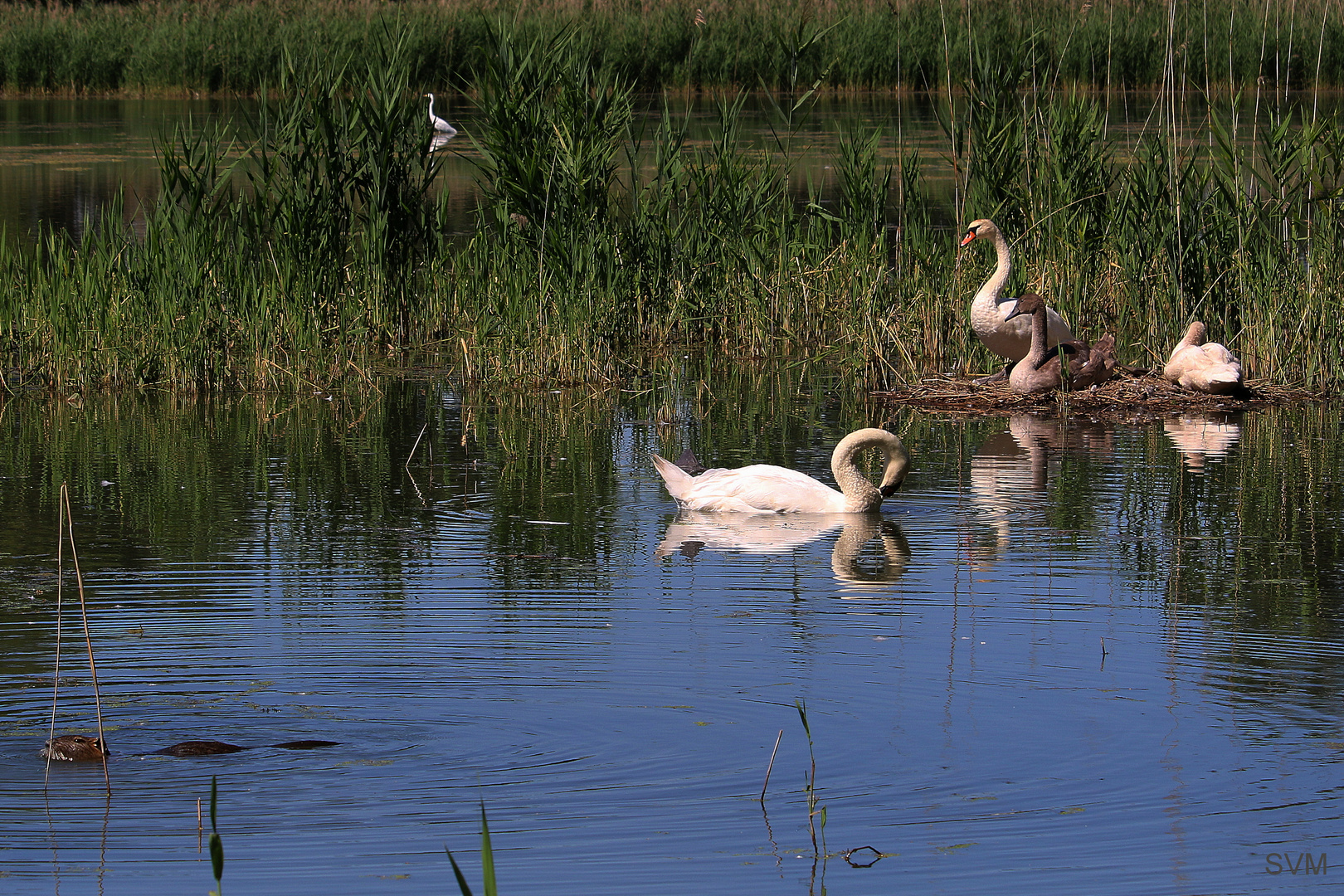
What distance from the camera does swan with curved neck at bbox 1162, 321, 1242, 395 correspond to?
9.71 meters

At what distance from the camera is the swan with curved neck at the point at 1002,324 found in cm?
1034

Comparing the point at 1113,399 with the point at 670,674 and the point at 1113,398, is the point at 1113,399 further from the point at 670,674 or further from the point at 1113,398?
the point at 670,674

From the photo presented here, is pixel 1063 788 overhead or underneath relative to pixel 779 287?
underneath

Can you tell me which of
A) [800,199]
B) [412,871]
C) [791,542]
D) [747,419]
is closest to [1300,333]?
[747,419]

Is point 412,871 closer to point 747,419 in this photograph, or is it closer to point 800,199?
point 747,419

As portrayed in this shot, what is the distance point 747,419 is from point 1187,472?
8.22 feet

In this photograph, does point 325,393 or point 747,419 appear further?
point 325,393

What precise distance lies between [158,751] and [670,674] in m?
1.46

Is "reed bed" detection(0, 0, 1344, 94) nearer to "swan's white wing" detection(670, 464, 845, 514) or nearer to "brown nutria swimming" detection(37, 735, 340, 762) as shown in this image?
"swan's white wing" detection(670, 464, 845, 514)

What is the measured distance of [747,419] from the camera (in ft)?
32.0

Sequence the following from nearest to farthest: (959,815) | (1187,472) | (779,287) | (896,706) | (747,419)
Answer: (959,815) → (896,706) → (1187,472) → (747,419) → (779,287)

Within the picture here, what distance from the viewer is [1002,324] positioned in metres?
10.4

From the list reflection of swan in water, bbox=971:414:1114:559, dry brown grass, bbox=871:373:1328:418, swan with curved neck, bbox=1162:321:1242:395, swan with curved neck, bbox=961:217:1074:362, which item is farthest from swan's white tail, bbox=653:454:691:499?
swan with curved neck, bbox=1162:321:1242:395

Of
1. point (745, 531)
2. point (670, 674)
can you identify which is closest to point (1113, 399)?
point (745, 531)
